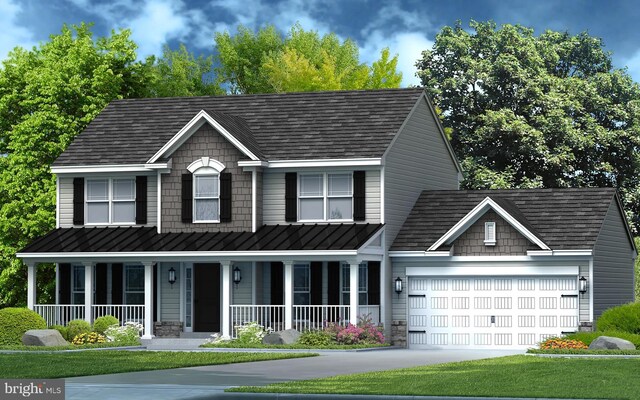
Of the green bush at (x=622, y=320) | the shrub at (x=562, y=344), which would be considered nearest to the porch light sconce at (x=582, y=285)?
the green bush at (x=622, y=320)

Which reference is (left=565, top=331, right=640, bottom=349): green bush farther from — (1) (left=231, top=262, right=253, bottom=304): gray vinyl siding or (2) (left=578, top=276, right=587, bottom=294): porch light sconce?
(1) (left=231, top=262, right=253, bottom=304): gray vinyl siding

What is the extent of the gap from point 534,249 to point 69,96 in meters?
23.0

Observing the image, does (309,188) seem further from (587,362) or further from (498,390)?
(498,390)

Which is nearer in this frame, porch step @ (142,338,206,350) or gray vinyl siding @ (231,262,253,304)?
porch step @ (142,338,206,350)

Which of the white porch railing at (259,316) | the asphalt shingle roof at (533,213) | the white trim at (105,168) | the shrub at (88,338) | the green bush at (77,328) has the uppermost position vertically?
the white trim at (105,168)

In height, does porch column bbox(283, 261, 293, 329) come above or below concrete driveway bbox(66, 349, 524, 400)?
above

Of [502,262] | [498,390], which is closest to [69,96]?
[502,262]

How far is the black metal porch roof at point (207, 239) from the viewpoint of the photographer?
43.9 m

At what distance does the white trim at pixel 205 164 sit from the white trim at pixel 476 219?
745 centimetres

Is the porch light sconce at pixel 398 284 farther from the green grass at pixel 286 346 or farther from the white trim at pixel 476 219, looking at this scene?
the green grass at pixel 286 346

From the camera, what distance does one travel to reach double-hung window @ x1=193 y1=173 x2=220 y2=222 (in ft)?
153

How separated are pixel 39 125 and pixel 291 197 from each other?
1553 cm

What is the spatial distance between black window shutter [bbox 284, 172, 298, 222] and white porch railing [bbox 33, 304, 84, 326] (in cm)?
761

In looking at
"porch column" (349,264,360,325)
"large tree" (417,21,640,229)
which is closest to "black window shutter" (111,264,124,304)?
"porch column" (349,264,360,325)
